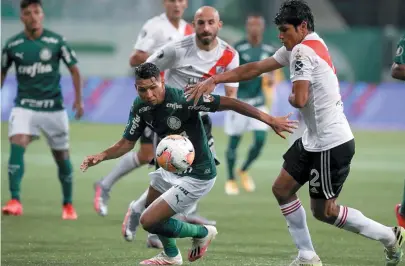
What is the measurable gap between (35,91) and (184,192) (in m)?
3.88

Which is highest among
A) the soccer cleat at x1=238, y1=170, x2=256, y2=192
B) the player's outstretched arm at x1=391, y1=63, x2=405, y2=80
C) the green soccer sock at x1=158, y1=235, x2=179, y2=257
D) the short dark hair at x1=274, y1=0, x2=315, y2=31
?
the short dark hair at x1=274, y1=0, x2=315, y2=31

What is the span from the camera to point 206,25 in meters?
9.66

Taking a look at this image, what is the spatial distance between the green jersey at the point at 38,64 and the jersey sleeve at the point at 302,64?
4.55 meters

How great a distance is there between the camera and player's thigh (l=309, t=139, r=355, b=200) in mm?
7988

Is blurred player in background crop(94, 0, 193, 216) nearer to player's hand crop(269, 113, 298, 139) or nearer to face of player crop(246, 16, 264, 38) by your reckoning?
player's hand crop(269, 113, 298, 139)

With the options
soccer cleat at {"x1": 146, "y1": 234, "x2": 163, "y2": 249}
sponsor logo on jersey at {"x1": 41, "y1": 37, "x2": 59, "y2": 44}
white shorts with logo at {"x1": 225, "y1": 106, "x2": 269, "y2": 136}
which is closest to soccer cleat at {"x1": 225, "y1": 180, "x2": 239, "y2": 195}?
white shorts with logo at {"x1": 225, "y1": 106, "x2": 269, "y2": 136}

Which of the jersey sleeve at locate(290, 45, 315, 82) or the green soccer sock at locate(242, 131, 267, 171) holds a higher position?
the jersey sleeve at locate(290, 45, 315, 82)

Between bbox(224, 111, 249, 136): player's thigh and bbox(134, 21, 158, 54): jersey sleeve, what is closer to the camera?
bbox(134, 21, 158, 54): jersey sleeve

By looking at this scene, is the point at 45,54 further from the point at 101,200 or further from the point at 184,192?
the point at 184,192

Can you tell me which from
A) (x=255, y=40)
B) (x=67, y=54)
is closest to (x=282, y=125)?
(x=67, y=54)

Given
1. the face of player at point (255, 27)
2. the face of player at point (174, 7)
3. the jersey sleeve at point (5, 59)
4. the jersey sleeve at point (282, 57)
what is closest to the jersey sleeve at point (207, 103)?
the jersey sleeve at point (282, 57)

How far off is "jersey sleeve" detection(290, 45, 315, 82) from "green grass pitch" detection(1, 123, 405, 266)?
1790 millimetres

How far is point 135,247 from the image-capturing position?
31.3 feet

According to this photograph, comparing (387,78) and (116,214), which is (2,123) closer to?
(387,78)
